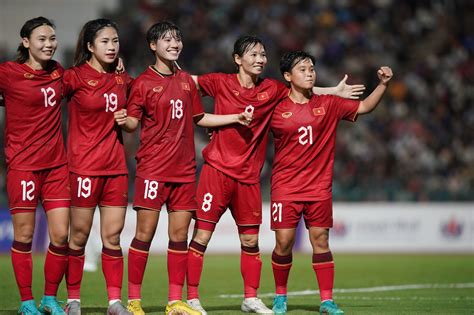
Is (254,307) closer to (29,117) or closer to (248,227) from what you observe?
(248,227)

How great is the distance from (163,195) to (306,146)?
1528 mm

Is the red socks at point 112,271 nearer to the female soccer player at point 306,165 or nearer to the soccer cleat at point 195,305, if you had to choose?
the soccer cleat at point 195,305

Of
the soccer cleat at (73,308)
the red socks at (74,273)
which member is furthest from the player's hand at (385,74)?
the soccer cleat at (73,308)

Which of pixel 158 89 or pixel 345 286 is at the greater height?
pixel 158 89

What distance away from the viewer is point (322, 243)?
→ 930 cm

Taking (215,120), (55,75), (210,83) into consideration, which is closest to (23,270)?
(55,75)

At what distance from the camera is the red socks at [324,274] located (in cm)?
920

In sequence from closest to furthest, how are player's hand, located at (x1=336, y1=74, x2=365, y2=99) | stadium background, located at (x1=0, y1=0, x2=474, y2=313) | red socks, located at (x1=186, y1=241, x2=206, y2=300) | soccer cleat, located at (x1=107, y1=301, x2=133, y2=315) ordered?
1. soccer cleat, located at (x1=107, y1=301, x2=133, y2=315)
2. red socks, located at (x1=186, y1=241, x2=206, y2=300)
3. player's hand, located at (x1=336, y1=74, x2=365, y2=99)
4. stadium background, located at (x1=0, y1=0, x2=474, y2=313)

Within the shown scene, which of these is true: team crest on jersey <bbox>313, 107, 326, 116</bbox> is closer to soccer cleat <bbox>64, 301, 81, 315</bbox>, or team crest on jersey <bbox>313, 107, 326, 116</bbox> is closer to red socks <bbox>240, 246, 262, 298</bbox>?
red socks <bbox>240, 246, 262, 298</bbox>

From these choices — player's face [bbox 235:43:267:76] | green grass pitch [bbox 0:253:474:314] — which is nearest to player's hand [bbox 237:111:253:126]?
player's face [bbox 235:43:267:76]

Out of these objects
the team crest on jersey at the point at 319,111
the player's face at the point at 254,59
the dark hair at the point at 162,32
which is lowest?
A: the team crest on jersey at the point at 319,111

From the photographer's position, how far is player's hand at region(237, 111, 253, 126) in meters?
8.93

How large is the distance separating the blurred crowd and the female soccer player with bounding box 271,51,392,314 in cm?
1122

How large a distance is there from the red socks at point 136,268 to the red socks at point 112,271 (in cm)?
10
